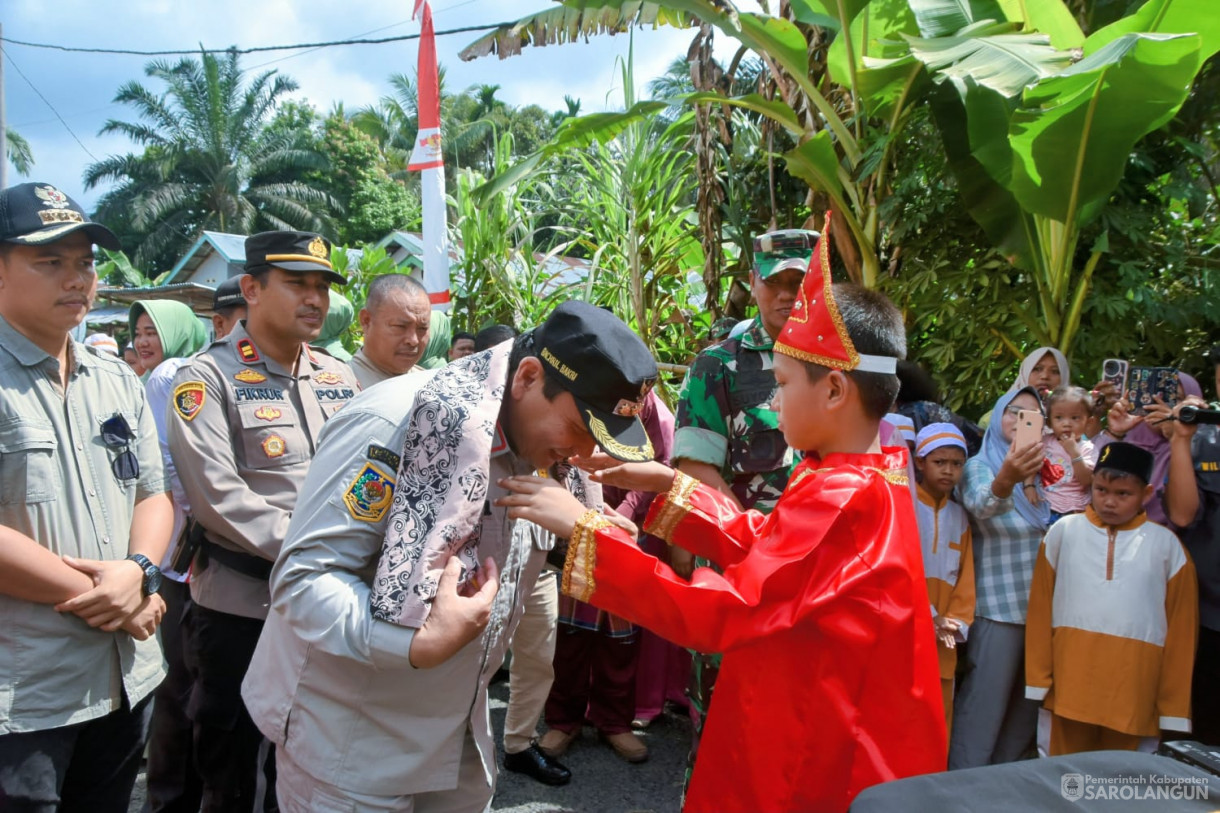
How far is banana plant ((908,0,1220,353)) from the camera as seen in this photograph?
3.65 metres

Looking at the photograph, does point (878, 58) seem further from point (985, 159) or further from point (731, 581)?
point (731, 581)

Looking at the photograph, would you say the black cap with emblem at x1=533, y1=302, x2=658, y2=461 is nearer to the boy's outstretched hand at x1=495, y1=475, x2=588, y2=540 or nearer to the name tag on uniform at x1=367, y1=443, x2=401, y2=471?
the boy's outstretched hand at x1=495, y1=475, x2=588, y2=540

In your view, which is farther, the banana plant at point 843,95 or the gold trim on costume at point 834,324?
the banana plant at point 843,95

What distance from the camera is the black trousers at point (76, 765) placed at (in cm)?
192

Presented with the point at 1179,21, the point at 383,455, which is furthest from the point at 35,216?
the point at 1179,21

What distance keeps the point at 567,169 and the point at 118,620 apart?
21.1 ft

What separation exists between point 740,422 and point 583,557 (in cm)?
141

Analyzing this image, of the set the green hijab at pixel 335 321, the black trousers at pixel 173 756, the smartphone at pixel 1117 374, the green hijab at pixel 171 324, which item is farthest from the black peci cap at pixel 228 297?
the smartphone at pixel 1117 374

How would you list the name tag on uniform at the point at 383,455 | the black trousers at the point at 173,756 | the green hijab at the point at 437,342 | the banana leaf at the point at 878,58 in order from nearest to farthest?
1. the name tag on uniform at the point at 383,455
2. the black trousers at the point at 173,756
3. the banana leaf at the point at 878,58
4. the green hijab at the point at 437,342

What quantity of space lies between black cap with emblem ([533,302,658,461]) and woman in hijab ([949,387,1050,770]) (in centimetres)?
259

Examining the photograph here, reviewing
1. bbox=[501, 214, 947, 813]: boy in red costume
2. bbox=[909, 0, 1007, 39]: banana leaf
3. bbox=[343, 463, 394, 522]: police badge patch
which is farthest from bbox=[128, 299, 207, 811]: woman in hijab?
bbox=[909, 0, 1007, 39]: banana leaf

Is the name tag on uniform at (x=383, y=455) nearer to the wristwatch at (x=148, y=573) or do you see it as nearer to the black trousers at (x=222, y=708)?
the wristwatch at (x=148, y=573)

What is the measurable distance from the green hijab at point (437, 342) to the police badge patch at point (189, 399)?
11.2 feet

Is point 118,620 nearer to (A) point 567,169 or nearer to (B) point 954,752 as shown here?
(B) point 954,752
